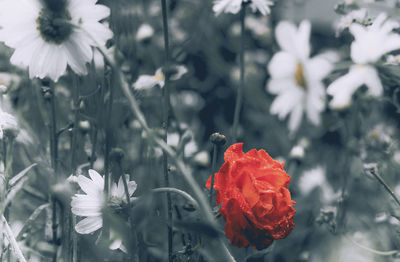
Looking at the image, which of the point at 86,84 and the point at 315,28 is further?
the point at 315,28

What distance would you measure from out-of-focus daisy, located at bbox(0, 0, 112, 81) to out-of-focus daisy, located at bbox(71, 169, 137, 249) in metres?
0.08

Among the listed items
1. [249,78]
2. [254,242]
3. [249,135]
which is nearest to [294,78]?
[254,242]

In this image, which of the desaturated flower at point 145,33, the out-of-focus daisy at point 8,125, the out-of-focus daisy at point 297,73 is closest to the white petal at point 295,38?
the out-of-focus daisy at point 297,73

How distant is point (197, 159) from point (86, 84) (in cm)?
15

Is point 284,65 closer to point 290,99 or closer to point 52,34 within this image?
point 290,99

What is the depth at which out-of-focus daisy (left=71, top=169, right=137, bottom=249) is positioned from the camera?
34cm

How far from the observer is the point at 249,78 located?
2.97 feet

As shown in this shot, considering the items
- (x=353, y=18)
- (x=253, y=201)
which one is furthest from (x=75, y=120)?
(x=353, y=18)

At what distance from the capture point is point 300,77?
378mm

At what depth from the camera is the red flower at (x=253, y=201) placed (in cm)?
33

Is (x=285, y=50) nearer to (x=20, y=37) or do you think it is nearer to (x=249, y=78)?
(x=20, y=37)

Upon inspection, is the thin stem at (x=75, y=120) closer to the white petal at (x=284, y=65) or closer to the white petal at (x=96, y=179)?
the white petal at (x=96, y=179)

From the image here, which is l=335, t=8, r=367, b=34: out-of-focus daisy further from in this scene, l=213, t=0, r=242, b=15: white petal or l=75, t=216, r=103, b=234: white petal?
l=75, t=216, r=103, b=234: white petal

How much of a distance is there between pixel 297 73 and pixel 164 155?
124mm
